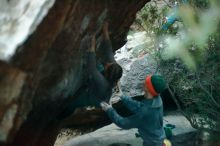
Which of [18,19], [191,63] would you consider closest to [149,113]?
[191,63]

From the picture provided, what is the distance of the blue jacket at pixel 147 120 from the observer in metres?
5.89

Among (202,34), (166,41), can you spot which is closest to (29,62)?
(202,34)

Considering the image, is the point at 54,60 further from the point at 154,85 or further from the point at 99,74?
the point at 154,85

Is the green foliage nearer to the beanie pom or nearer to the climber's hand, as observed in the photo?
the beanie pom

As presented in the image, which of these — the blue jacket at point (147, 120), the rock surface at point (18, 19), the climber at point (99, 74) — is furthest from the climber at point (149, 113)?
the rock surface at point (18, 19)

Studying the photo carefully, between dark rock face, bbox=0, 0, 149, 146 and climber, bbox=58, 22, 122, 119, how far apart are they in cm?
13

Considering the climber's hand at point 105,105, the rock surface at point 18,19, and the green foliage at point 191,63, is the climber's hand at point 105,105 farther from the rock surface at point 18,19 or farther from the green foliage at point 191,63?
the rock surface at point 18,19

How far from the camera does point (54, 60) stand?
5.19 meters

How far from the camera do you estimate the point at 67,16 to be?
4.77 m

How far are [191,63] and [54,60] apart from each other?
7.23 ft

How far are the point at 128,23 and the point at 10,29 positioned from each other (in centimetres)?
309

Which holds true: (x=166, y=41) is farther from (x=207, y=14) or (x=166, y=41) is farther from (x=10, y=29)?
(x=10, y=29)

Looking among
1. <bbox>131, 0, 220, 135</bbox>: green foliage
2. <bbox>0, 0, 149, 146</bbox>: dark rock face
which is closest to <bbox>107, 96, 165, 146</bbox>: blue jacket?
<bbox>0, 0, 149, 146</bbox>: dark rock face

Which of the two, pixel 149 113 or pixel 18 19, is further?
pixel 149 113
